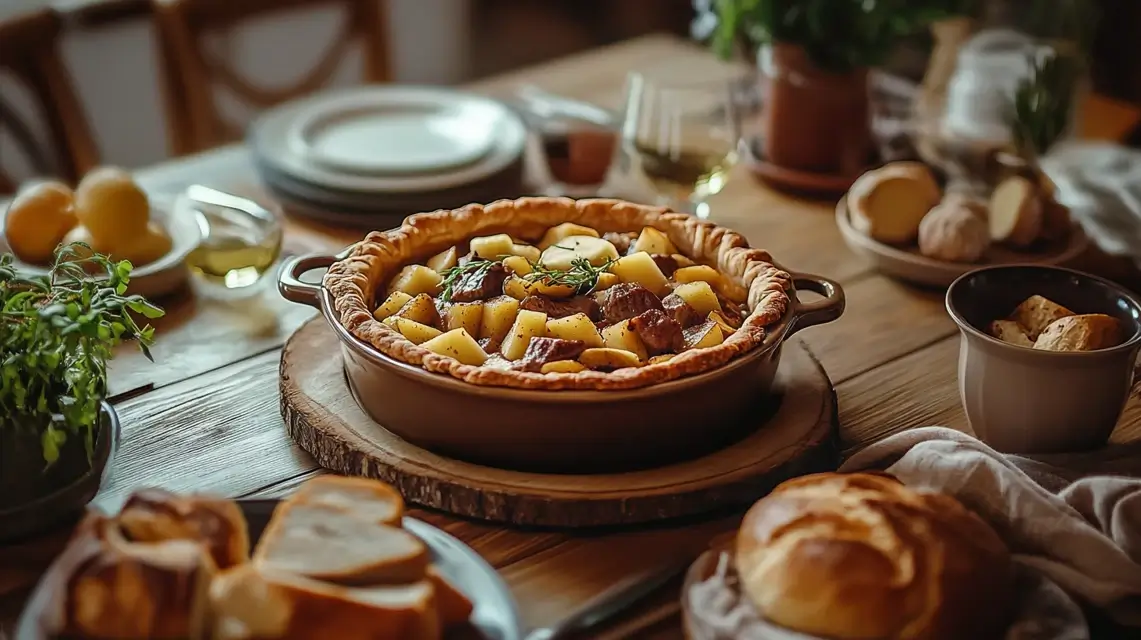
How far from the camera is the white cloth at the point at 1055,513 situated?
3.79ft

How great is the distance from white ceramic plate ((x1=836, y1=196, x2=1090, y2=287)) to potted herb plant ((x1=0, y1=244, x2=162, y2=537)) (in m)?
1.13

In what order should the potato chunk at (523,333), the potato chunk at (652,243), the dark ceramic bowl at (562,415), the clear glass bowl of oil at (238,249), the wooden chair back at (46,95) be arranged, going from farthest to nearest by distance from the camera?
the wooden chair back at (46,95), the clear glass bowl of oil at (238,249), the potato chunk at (652,243), the potato chunk at (523,333), the dark ceramic bowl at (562,415)

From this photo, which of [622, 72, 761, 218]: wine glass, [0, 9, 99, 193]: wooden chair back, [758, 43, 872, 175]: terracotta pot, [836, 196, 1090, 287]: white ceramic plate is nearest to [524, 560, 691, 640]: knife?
[836, 196, 1090, 287]: white ceramic plate

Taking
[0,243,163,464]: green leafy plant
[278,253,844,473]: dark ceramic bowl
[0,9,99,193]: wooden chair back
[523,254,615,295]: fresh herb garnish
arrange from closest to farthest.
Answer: [0,243,163,464]: green leafy plant → [278,253,844,473]: dark ceramic bowl → [523,254,615,295]: fresh herb garnish → [0,9,99,193]: wooden chair back

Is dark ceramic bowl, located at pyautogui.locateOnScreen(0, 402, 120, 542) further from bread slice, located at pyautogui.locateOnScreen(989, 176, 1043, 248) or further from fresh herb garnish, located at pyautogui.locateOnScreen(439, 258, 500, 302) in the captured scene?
bread slice, located at pyautogui.locateOnScreen(989, 176, 1043, 248)

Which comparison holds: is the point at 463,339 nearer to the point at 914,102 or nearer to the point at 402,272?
the point at 402,272

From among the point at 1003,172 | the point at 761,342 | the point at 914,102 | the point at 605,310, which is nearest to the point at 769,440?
the point at 761,342

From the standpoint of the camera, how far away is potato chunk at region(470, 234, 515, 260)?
1.58 m

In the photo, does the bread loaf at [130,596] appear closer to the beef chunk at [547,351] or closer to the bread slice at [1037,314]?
the beef chunk at [547,351]

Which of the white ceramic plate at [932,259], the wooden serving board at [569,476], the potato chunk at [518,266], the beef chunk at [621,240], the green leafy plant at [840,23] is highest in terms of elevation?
the green leafy plant at [840,23]

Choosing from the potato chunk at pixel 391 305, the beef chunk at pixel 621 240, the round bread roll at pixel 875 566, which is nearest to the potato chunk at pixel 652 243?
the beef chunk at pixel 621 240

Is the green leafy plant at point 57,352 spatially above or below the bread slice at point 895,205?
above

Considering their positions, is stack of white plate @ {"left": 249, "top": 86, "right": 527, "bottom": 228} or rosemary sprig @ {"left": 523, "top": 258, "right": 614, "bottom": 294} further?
stack of white plate @ {"left": 249, "top": 86, "right": 527, "bottom": 228}

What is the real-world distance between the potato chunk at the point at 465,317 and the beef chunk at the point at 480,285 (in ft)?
0.06
